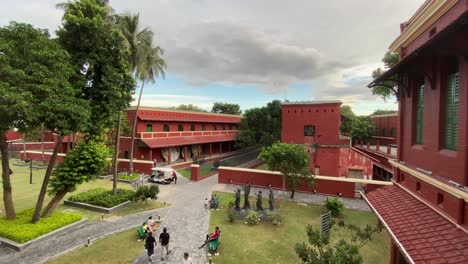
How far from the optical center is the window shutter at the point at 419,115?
730 cm

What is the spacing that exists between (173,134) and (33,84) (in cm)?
2236

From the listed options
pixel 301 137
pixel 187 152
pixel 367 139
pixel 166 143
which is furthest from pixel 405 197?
pixel 367 139

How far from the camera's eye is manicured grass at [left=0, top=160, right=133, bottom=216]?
15.8 meters

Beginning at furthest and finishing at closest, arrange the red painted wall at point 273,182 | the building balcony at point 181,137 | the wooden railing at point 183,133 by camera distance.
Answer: the wooden railing at point 183,133, the building balcony at point 181,137, the red painted wall at point 273,182

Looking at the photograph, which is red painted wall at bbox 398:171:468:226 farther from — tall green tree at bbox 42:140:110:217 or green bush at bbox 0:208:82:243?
green bush at bbox 0:208:82:243

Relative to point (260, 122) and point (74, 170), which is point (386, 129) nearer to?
point (260, 122)

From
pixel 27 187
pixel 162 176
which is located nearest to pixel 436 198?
pixel 162 176

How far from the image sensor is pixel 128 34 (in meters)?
18.9

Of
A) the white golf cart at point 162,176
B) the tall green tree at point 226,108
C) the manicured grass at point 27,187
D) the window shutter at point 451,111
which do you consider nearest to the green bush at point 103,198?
the manicured grass at point 27,187

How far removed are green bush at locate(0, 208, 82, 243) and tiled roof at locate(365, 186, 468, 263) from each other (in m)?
13.8

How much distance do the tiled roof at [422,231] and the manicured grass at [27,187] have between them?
18663 mm

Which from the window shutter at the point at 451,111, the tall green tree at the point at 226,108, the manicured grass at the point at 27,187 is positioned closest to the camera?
the window shutter at the point at 451,111

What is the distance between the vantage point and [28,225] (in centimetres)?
1135

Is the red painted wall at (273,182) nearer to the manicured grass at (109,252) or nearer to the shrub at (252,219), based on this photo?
the shrub at (252,219)
